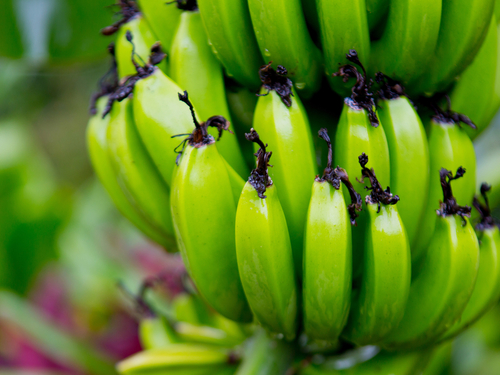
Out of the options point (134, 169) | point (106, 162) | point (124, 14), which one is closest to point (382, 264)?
point (134, 169)

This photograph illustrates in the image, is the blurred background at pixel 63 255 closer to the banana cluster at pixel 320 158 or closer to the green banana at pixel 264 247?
the banana cluster at pixel 320 158

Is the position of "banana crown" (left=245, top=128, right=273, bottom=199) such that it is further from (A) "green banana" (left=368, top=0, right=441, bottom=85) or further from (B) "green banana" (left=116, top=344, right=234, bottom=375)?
(B) "green banana" (left=116, top=344, right=234, bottom=375)

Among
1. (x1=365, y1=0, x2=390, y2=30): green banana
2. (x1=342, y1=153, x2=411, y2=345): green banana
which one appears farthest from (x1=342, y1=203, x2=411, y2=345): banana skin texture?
(x1=365, y1=0, x2=390, y2=30): green banana

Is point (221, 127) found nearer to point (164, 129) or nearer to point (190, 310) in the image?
point (164, 129)

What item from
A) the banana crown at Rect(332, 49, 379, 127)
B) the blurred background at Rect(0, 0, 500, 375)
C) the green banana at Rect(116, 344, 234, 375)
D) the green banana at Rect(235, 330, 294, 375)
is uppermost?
the banana crown at Rect(332, 49, 379, 127)

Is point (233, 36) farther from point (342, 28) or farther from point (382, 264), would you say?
point (382, 264)

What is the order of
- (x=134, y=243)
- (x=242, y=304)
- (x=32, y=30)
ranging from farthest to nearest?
(x=134, y=243)
(x=32, y=30)
(x=242, y=304)

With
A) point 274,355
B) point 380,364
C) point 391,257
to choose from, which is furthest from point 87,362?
point 391,257
